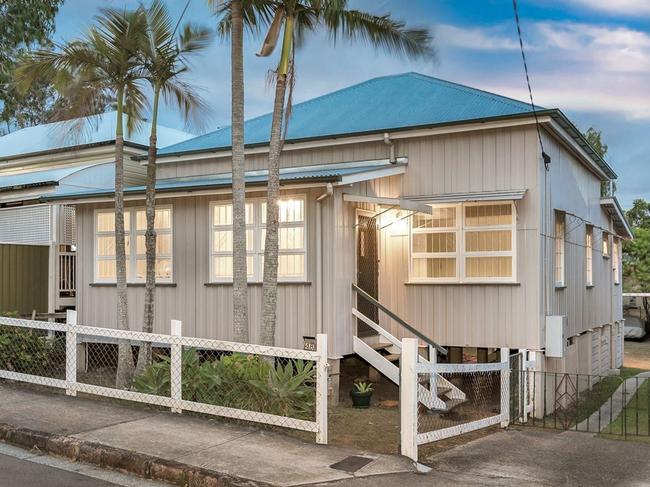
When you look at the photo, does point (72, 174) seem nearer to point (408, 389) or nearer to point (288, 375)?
point (288, 375)

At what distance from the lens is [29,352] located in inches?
438

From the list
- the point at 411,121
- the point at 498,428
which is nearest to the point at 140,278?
the point at 411,121

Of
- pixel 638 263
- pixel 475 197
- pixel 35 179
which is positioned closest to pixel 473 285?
pixel 475 197

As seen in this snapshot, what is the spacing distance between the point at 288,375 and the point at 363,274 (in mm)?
4484

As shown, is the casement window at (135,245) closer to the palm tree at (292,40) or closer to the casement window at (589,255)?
the palm tree at (292,40)

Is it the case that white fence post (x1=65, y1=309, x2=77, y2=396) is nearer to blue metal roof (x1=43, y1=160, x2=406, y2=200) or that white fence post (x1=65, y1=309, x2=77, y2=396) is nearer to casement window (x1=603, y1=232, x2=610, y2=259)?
blue metal roof (x1=43, y1=160, x2=406, y2=200)

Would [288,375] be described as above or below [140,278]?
below

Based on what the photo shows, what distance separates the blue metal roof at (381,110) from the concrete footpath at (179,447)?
7.09 meters

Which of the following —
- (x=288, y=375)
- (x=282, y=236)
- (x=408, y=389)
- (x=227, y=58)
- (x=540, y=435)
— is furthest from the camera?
(x=282, y=236)

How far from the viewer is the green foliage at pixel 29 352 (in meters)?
10.7

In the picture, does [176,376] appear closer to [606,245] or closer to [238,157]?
[238,157]

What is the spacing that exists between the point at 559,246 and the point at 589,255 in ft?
12.4

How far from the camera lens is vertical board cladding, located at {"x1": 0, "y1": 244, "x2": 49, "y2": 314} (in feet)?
49.1

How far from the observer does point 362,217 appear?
1222 centimetres
